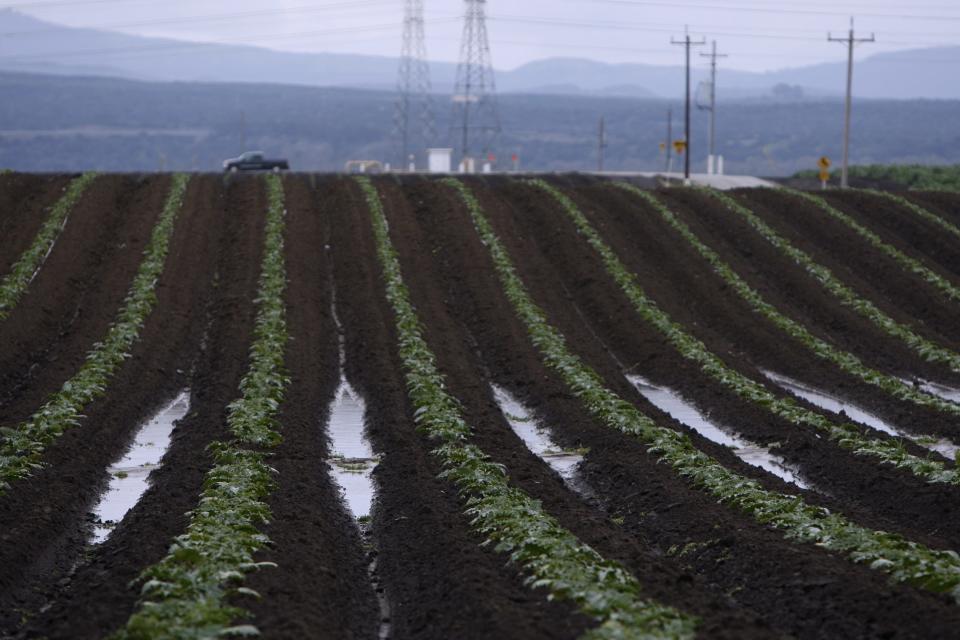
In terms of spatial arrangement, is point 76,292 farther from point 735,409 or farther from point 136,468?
point 735,409

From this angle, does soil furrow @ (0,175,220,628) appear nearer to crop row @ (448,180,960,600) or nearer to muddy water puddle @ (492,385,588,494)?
muddy water puddle @ (492,385,588,494)

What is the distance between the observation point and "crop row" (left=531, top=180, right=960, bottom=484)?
46.2 ft

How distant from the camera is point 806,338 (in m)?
23.7

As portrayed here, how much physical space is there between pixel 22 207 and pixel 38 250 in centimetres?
571

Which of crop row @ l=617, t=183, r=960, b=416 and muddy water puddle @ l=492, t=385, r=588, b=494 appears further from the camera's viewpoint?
crop row @ l=617, t=183, r=960, b=416

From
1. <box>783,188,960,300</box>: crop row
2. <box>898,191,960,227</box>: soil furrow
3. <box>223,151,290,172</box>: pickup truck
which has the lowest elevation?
<box>783,188,960,300</box>: crop row

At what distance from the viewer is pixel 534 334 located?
23141 millimetres

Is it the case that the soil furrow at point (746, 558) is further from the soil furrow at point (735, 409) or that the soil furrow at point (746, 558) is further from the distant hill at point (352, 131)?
the distant hill at point (352, 131)

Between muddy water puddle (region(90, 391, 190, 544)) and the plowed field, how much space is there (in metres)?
0.23

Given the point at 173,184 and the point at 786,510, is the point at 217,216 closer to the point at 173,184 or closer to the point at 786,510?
the point at 173,184

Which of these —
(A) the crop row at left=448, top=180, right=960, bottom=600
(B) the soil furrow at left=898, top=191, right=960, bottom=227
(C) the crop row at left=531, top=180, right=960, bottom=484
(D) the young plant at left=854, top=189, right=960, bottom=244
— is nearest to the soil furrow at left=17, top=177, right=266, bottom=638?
(A) the crop row at left=448, top=180, right=960, bottom=600

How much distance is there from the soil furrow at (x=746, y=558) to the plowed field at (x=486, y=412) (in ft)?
0.12

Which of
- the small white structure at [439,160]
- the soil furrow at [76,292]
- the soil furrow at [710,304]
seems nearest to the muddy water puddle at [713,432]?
the soil furrow at [710,304]

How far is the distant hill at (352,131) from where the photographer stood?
135875 millimetres
